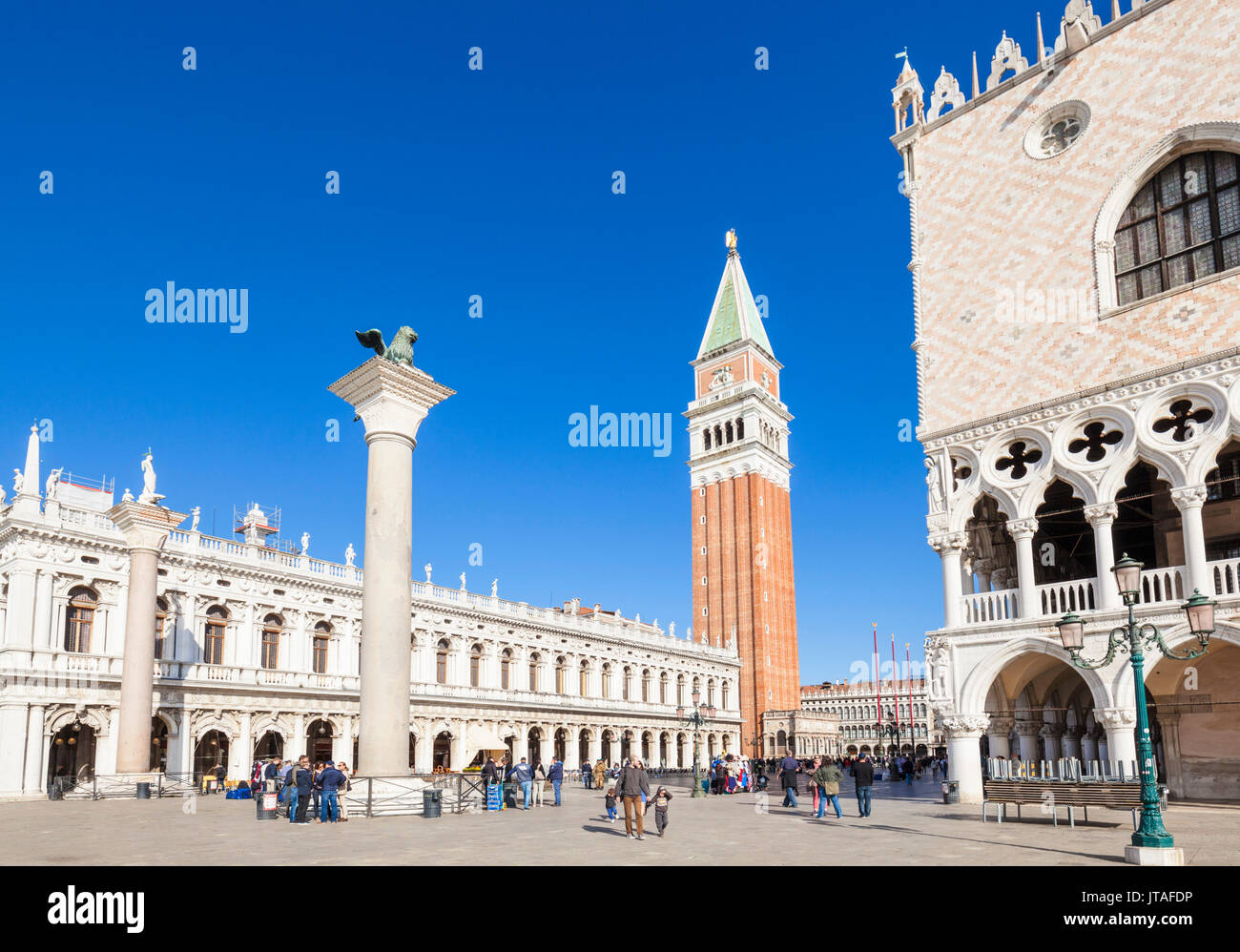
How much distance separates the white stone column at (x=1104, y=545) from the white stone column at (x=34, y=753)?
33.0 meters

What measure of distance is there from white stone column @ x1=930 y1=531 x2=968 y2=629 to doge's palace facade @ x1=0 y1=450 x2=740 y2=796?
13.2 m

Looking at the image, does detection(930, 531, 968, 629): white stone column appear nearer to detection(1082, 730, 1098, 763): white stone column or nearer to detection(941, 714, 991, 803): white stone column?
detection(941, 714, 991, 803): white stone column

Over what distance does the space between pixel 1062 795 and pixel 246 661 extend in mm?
32905

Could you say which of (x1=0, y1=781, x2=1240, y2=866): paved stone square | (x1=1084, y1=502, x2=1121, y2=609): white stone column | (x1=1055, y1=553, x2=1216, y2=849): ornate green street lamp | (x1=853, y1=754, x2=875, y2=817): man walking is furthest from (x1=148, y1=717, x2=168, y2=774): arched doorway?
(x1=1055, y1=553, x2=1216, y2=849): ornate green street lamp

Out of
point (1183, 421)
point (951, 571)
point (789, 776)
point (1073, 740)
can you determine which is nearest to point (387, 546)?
point (789, 776)

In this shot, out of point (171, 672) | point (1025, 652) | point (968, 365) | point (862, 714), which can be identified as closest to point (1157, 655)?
point (1025, 652)

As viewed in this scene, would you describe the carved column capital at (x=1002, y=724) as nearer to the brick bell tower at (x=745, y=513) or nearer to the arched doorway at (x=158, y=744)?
the arched doorway at (x=158, y=744)

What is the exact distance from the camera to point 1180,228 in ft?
71.3

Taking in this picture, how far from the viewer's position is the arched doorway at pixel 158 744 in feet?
118

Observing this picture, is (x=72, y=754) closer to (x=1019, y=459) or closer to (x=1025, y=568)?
(x=1025, y=568)

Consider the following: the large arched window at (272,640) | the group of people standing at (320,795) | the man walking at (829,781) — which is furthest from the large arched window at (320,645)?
the man walking at (829,781)
